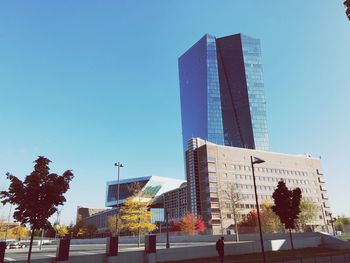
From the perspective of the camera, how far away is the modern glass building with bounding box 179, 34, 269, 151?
558ft

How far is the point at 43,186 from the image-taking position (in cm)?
1859

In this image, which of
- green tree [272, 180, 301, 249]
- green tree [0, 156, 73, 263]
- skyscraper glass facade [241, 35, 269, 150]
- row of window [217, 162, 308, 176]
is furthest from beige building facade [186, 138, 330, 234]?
green tree [0, 156, 73, 263]

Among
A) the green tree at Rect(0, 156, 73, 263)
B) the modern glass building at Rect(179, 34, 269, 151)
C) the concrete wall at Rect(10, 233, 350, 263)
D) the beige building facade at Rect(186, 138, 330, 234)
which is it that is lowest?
the concrete wall at Rect(10, 233, 350, 263)

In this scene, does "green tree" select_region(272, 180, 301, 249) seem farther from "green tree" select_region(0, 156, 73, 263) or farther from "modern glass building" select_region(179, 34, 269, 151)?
"modern glass building" select_region(179, 34, 269, 151)

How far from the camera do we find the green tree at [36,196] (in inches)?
711

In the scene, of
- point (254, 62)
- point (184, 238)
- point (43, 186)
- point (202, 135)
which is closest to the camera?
point (43, 186)

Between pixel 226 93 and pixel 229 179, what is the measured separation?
268 ft

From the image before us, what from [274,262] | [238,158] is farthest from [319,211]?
[274,262]

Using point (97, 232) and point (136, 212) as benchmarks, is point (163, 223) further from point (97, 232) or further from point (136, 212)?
point (136, 212)

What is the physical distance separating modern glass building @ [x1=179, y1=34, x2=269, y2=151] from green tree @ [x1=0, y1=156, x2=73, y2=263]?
148m

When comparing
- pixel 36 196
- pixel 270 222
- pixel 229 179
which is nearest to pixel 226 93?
pixel 229 179

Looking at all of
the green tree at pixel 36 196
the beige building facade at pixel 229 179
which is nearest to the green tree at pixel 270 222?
the beige building facade at pixel 229 179

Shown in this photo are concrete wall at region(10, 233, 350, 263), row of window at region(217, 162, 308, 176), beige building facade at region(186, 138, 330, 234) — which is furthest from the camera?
row of window at region(217, 162, 308, 176)

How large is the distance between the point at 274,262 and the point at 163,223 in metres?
106
